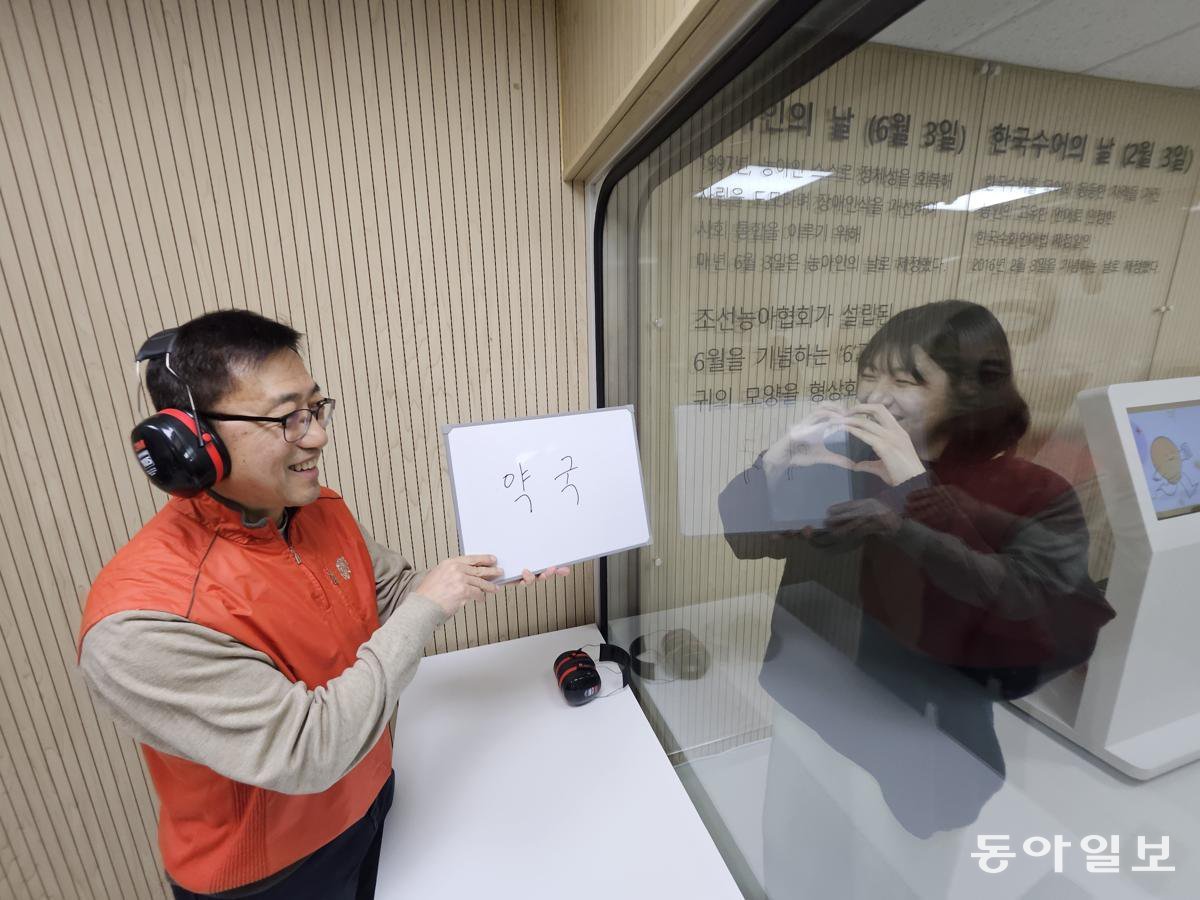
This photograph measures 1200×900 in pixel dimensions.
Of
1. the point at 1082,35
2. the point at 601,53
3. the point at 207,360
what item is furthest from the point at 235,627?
the point at 601,53

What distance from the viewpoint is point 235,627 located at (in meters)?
0.72

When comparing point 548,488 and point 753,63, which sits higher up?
point 753,63

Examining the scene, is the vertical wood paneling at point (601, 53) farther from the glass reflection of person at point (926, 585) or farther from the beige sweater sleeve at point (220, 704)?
the beige sweater sleeve at point (220, 704)

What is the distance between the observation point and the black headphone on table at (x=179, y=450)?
0.67m

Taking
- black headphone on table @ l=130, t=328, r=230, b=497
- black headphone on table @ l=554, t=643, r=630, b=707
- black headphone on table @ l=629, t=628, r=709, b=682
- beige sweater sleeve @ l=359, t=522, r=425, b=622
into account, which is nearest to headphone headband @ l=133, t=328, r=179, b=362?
black headphone on table @ l=130, t=328, r=230, b=497

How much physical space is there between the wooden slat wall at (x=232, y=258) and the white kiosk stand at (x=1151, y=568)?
4.40 feet

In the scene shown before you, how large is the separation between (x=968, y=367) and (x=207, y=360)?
966 mm

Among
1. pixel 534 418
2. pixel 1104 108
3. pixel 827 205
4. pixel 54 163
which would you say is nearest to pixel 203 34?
pixel 54 163

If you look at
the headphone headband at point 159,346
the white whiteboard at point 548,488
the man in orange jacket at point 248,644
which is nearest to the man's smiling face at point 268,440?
the man in orange jacket at point 248,644

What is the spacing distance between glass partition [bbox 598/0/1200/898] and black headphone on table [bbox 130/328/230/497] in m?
Answer: 0.87

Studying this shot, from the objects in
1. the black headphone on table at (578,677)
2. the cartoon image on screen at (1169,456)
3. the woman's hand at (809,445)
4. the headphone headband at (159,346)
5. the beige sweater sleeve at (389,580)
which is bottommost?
the black headphone on table at (578,677)

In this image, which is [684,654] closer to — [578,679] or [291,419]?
[578,679]

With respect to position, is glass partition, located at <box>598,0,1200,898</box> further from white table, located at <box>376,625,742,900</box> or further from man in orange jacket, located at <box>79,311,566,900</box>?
man in orange jacket, located at <box>79,311,566,900</box>

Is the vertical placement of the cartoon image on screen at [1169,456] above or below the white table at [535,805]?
above
